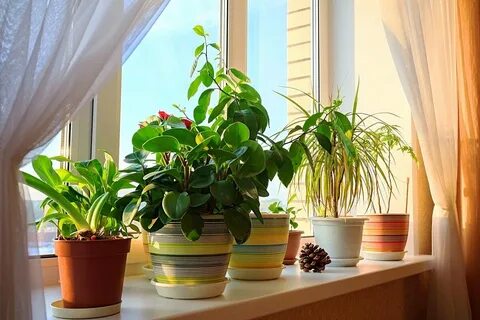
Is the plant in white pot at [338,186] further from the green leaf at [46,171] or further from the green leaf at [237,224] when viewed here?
the green leaf at [46,171]

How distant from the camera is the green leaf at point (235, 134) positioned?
1002mm

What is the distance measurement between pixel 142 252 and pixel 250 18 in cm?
95

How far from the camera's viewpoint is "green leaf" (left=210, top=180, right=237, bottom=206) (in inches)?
37.3

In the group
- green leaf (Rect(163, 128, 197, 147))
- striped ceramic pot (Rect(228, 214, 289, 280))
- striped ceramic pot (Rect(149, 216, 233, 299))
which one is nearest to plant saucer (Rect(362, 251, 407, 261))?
striped ceramic pot (Rect(228, 214, 289, 280))

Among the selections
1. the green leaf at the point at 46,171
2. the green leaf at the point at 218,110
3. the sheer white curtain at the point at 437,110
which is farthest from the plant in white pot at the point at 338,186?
the green leaf at the point at 46,171

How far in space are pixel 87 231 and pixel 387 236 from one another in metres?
1.20

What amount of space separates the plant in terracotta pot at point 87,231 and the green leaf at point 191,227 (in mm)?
107

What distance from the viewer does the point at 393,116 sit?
205 centimetres

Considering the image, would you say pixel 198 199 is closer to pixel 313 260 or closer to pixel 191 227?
pixel 191 227

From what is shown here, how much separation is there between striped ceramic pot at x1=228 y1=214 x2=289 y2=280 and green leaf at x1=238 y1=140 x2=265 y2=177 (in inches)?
10.5

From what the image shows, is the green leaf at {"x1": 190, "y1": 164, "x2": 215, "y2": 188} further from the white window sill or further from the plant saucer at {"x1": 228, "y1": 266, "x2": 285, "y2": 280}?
the plant saucer at {"x1": 228, "y1": 266, "x2": 285, "y2": 280}

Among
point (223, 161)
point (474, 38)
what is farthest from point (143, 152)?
point (474, 38)

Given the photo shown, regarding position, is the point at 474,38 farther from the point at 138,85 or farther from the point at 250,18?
the point at 138,85

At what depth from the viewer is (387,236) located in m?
1.78
